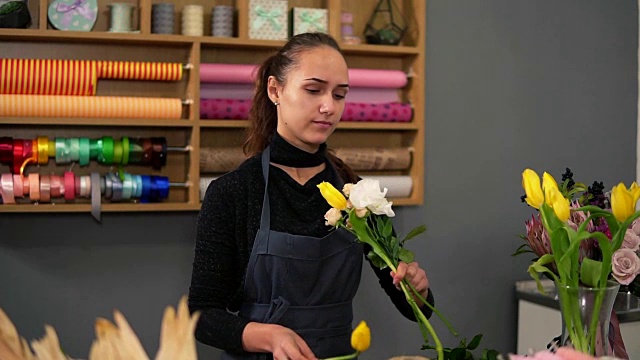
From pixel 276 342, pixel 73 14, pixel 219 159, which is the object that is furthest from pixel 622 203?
pixel 73 14

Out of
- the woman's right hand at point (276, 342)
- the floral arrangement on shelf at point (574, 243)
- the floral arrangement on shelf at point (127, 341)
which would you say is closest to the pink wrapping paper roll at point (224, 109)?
the woman's right hand at point (276, 342)

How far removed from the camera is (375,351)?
331 cm

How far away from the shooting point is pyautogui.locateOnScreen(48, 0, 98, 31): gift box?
281cm

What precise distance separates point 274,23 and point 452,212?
3.46 ft


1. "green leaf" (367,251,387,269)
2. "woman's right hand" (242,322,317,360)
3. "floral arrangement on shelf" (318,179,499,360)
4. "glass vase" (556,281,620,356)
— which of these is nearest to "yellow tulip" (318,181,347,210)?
"floral arrangement on shelf" (318,179,499,360)

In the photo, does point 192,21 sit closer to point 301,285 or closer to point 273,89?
point 273,89

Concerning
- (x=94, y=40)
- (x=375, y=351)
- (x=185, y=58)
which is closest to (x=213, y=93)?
(x=185, y=58)

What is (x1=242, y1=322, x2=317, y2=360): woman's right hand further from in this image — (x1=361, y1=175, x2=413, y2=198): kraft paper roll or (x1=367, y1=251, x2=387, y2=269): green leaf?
(x1=361, y1=175, x2=413, y2=198): kraft paper roll

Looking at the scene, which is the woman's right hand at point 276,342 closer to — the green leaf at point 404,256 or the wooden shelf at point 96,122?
the green leaf at point 404,256

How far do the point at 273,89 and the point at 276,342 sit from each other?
0.75 m

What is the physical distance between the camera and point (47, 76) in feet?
9.11

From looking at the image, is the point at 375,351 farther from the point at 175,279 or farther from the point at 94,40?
the point at 94,40

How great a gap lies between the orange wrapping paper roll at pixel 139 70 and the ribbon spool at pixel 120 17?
113mm

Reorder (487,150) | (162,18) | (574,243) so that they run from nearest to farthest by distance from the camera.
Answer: (574,243)
(162,18)
(487,150)
